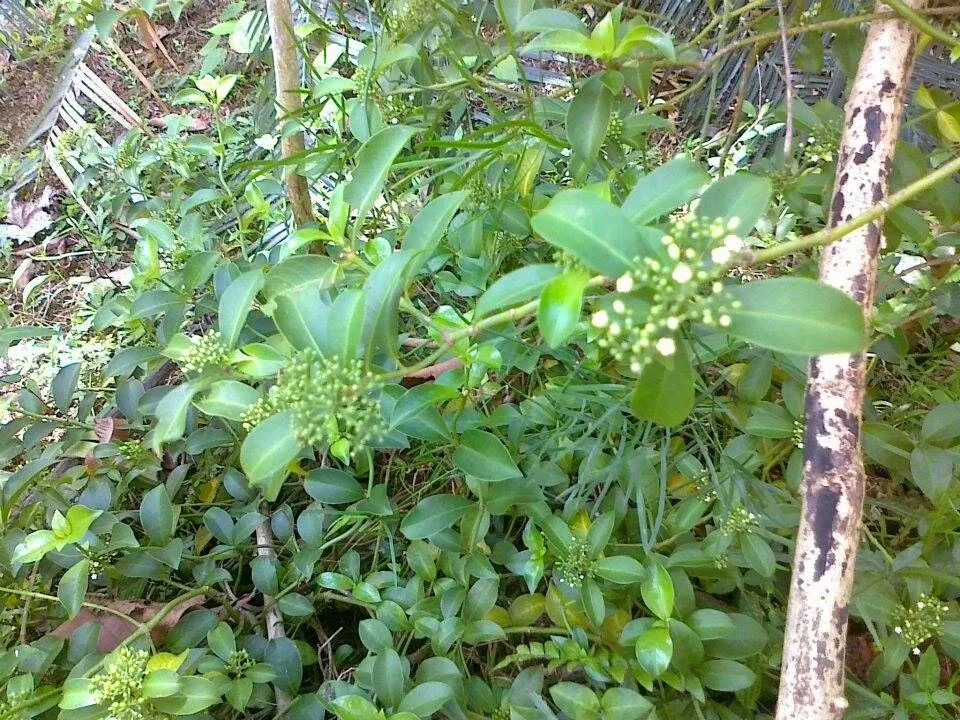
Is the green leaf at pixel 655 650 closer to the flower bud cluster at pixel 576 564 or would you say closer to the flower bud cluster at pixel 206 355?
the flower bud cluster at pixel 576 564

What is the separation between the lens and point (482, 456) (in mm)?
863

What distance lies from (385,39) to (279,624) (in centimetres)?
101

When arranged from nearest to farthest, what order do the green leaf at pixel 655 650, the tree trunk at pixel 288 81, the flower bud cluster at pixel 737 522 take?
the green leaf at pixel 655 650, the flower bud cluster at pixel 737 522, the tree trunk at pixel 288 81

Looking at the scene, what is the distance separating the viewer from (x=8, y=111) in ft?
8.47

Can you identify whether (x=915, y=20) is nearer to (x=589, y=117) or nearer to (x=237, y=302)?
(x=589, y=117)

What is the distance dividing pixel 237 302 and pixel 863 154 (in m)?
0.76

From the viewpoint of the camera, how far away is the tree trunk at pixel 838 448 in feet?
2.21

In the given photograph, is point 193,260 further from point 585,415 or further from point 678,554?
point 678,554

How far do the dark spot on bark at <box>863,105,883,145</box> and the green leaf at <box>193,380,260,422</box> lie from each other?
2.58ft

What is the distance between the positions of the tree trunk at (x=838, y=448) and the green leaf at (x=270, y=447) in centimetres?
54

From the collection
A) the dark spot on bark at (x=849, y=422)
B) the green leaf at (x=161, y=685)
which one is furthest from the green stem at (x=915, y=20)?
the green leaf at (x=161, y=685)

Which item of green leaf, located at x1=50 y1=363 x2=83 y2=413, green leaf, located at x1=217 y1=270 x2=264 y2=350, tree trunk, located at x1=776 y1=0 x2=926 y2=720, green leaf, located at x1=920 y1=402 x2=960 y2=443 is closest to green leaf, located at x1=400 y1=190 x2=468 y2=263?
green leaf, located at x1=217 y1=270 x2=264 y2=350

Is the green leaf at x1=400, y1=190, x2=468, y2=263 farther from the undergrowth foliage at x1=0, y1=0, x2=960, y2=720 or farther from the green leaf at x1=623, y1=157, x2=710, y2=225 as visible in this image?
the green leaf at x1=623, y1=157, x2=710, y2=225

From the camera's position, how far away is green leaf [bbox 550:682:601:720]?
2.89 feet
